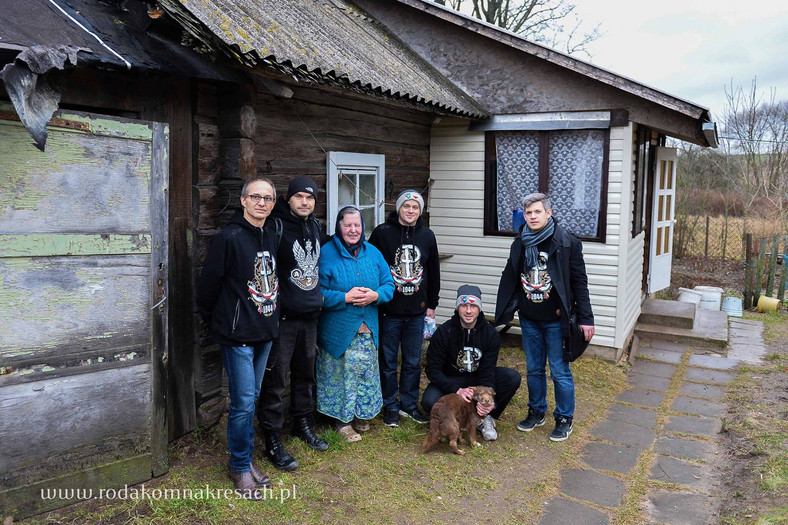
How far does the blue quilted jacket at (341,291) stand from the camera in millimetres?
4316

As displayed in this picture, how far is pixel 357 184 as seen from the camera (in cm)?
608

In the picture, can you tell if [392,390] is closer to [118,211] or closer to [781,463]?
[118,211]

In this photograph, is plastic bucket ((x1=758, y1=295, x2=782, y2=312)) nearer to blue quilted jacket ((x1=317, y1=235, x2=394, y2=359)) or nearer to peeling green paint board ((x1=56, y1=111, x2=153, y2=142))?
blue quilted jacket ((x1=317, y1=235, x2=394, y2=359))

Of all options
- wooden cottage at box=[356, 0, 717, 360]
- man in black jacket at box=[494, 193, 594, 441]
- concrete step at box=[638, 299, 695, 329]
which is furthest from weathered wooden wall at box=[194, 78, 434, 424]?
concrete step at box=[638, 299, 695, 329]

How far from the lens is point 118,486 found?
361cm

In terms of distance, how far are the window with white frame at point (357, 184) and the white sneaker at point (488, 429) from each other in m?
2.14

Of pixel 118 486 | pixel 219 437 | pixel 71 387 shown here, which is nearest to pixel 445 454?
pixel 219 437

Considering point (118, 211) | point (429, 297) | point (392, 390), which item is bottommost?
point (392, 390)

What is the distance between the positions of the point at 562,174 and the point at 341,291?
3.80 metres

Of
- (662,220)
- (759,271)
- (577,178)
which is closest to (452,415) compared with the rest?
(577,178)

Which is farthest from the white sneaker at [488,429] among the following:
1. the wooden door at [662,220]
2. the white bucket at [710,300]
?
the white bucket at [710,300]

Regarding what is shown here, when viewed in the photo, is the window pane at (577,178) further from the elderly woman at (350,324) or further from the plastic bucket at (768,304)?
the plastic bucket at (768,304)

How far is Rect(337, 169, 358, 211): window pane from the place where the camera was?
5840mm

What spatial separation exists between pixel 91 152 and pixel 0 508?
6.29 ft
